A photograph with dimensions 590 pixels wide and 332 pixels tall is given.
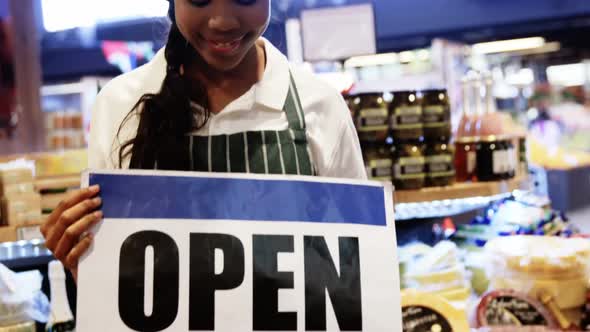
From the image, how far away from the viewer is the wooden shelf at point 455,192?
2.10m

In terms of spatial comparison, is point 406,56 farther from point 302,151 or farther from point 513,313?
point 302,151

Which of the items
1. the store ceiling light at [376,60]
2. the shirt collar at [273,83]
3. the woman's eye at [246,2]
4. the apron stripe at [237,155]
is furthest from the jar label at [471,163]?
the store ceiling light at [376,60]

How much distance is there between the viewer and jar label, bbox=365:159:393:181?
6.90ft

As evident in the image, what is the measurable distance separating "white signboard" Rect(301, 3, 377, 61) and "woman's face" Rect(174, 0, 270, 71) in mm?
1542

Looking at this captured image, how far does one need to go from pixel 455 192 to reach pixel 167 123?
1.22 meters

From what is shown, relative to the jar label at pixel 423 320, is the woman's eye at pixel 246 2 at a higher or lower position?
higher

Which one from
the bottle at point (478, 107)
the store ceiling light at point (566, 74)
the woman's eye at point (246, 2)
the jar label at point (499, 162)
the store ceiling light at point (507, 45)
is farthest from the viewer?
the store ceiling light at point (566, 74)

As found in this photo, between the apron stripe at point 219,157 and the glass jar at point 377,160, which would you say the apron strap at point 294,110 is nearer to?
the apron stripe at point 219,157

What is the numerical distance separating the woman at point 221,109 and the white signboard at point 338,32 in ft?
4.48

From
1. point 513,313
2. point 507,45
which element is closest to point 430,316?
point 513,313

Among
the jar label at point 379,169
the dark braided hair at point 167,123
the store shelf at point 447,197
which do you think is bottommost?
the store shelf at point 447,197

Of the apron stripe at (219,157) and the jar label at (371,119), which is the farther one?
the jar label at (371,119)

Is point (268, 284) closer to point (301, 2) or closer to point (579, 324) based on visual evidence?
point (579, 324)

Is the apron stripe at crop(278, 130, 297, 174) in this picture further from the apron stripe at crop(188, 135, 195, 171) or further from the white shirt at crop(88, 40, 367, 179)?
the apron stripe at crop(188, 135, 195, 171)
